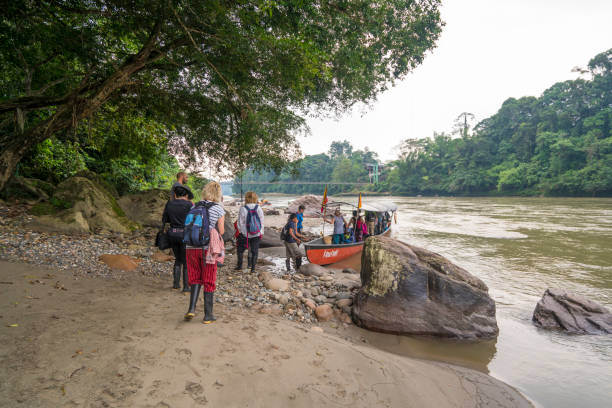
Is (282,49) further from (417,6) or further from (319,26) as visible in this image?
(417,6)

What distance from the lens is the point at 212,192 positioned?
156 inches

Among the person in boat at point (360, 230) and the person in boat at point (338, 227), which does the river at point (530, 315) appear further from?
the person in boat at point (338, 227)

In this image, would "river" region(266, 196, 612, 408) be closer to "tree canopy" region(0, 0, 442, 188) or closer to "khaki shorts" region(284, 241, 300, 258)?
"khaki shorts" region(284, 241, 300, 258)

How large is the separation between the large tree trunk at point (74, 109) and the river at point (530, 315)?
6.95 meters

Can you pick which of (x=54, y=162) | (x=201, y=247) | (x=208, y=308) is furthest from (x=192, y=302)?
(x=54, y=162)

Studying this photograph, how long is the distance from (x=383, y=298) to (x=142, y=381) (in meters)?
4.20

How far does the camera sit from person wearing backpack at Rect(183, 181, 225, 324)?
3711 millimetres

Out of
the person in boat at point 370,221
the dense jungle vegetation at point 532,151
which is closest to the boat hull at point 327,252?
the person in boat at point 370,221

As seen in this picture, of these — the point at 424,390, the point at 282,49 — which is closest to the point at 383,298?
the point at 424,390

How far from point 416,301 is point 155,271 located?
210 inches

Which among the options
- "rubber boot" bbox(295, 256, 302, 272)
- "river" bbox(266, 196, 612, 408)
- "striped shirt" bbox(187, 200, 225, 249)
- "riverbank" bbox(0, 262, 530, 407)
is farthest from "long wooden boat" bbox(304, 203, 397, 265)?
"striped shirt" bbox(187, 200, 225, 249)

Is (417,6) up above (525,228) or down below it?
above

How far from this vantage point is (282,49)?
546 cm

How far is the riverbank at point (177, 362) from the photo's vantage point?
2.48 metres
